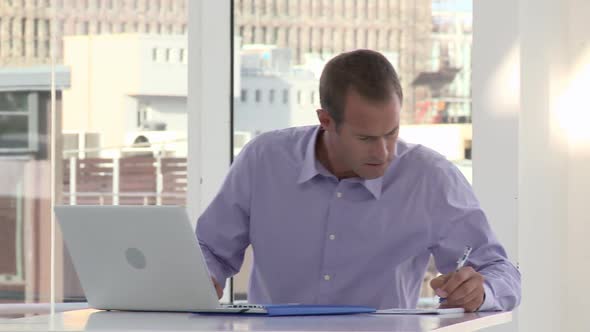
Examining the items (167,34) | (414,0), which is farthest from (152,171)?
(414,0)

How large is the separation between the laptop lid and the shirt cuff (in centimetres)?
51

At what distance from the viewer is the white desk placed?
1.93 meters

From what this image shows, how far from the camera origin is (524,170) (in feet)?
11.4

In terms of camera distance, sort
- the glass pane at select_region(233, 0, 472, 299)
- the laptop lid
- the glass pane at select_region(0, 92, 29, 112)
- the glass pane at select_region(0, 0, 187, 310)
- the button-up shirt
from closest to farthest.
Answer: the laptop lid → the button-up shirt → the glass pane at select_region(233, 0, 472, 299) → the glass pane at select_region(0, 0, 187, 310) → the glass pane at select_region(0, 92, 29, 112)

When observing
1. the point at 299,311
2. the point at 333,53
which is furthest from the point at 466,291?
the point at 333,53

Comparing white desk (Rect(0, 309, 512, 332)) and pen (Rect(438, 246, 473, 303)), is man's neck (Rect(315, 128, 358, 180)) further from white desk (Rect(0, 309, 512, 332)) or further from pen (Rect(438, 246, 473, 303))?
white desk (Rect(0, 309, 512, 332))

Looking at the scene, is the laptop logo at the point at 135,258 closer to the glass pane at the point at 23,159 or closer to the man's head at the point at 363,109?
the man's head at the point at 363,109

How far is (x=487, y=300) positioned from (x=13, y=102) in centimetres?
663

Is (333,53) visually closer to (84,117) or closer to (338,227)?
(338,227)

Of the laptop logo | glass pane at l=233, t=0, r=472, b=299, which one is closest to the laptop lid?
the laptop logo

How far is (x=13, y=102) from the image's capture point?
27.8ft

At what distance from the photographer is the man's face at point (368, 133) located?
2.48m

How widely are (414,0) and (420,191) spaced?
153 centimetres

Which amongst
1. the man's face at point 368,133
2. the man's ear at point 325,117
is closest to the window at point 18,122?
the man's ear at point 325,117
